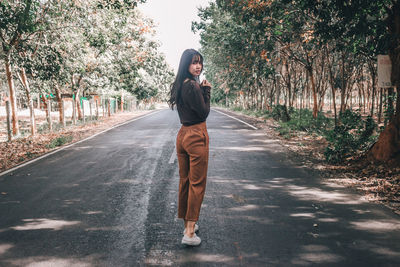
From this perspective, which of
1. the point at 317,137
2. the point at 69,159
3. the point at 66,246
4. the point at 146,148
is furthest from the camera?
the point at 317,137

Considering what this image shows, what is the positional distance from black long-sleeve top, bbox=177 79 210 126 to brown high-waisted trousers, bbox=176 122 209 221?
91mm

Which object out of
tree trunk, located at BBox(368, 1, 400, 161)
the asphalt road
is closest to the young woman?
the asphalt road

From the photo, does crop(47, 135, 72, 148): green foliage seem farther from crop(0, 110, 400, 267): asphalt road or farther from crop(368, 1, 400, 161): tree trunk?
crop(368, 1, 400, 161): tree trunk

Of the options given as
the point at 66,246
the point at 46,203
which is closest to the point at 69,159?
the point at 46,203

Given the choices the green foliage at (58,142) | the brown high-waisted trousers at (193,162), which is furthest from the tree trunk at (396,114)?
the green foliage at (58,142)

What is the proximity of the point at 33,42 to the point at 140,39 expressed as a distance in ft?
40.0

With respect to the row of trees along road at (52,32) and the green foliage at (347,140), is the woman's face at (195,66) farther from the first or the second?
the row of trees along road at (52,32)

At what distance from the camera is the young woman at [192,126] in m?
3.81

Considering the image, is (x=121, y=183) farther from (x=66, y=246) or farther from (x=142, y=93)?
(x=142, y=93)

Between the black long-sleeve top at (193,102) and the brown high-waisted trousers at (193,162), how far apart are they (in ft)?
0.30

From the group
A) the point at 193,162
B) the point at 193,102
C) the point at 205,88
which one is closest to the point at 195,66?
the point at 205,88

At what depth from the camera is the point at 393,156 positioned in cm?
724

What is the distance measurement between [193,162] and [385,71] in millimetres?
5592

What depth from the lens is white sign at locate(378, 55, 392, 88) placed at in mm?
7371
